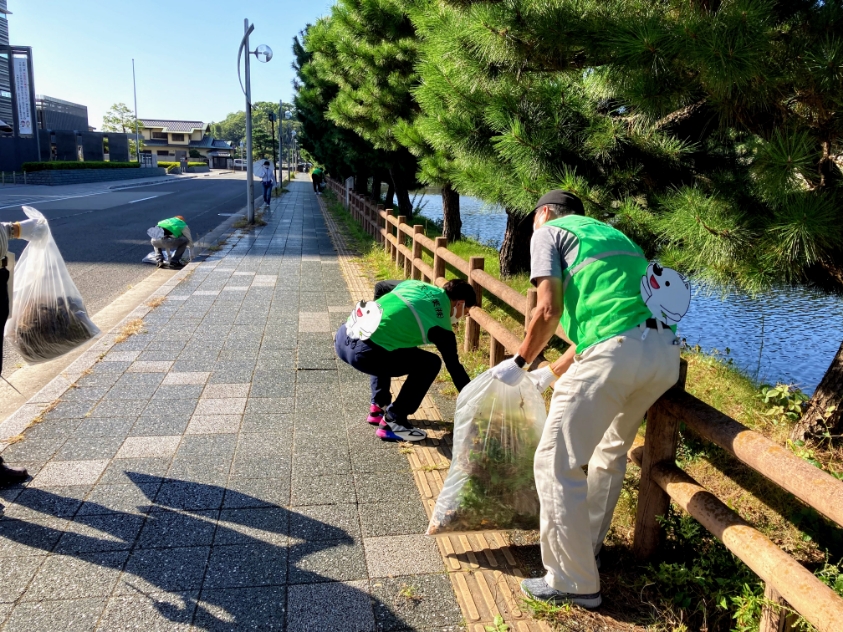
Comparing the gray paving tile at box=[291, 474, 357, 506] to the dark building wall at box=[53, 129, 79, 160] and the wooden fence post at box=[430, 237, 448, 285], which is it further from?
the dark building wall at box=[53, 129, 79, 160]

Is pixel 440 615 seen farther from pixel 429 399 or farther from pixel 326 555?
pixel 429 399

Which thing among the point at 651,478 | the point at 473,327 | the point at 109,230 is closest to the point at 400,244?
the point at 473,327

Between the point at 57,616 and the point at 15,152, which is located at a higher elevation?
the point at 15,152

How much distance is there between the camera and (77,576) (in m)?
2.71

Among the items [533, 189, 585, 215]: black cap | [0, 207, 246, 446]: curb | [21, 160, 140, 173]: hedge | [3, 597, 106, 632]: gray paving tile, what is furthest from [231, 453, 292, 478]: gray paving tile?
[21, 160, 140, 173]: hedge

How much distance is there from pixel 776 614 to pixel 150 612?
2.22m

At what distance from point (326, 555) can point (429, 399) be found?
212 cm

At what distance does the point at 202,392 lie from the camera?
4.85m

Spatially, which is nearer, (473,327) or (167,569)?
(167,569)

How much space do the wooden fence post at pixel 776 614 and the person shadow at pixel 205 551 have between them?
1236 mm

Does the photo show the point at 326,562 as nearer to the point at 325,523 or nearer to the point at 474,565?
the point at 325,523

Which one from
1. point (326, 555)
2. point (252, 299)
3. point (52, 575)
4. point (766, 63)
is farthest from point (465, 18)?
point (252, 299)

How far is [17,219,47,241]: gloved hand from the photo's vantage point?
141 inches

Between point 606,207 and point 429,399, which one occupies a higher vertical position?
point 606,207
